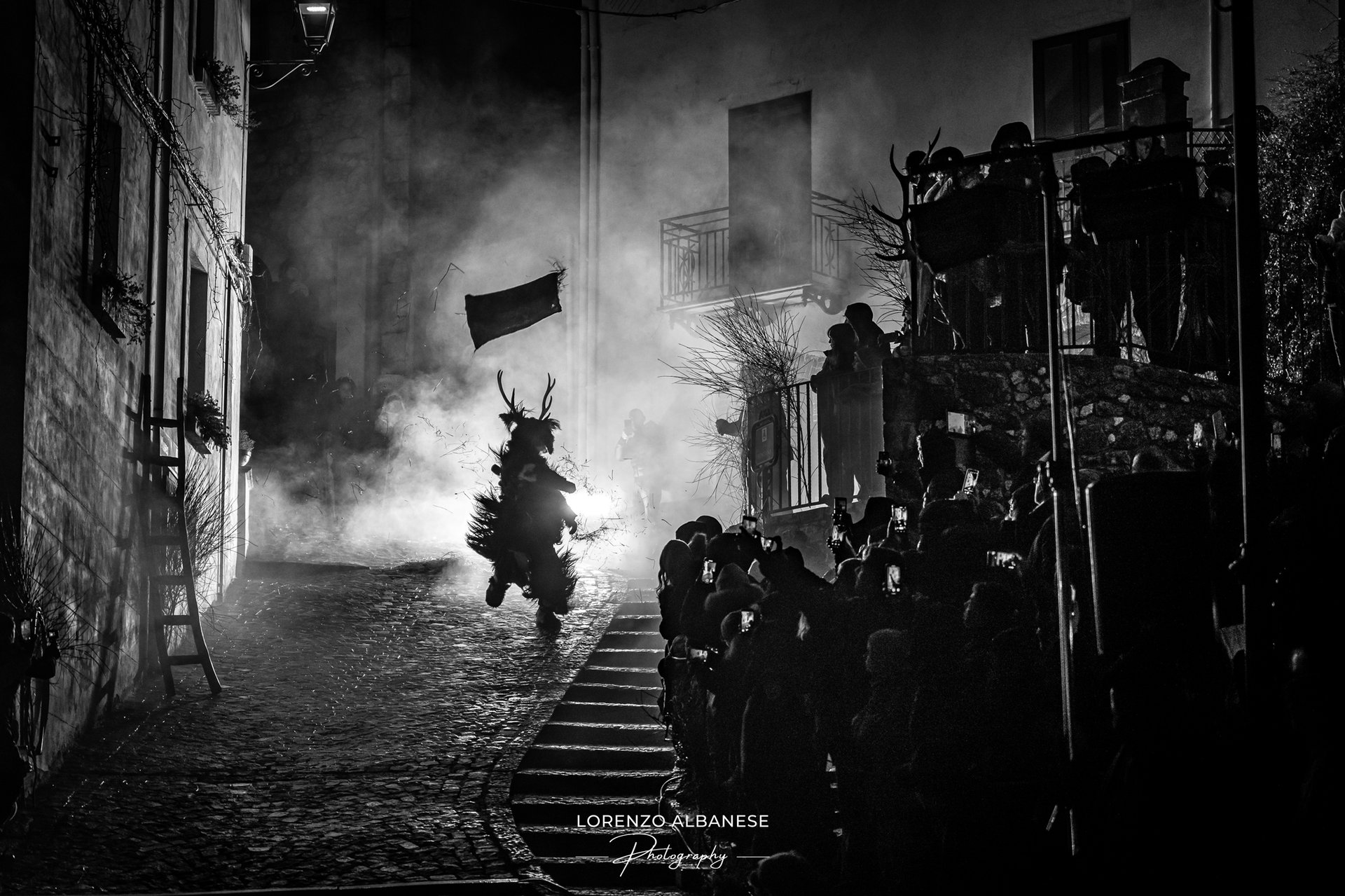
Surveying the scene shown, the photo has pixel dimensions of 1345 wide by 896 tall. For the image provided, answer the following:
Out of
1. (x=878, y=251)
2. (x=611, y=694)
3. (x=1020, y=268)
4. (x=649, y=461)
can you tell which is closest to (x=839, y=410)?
(x=1020, y=268)

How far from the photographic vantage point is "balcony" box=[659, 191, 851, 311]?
61.1ft

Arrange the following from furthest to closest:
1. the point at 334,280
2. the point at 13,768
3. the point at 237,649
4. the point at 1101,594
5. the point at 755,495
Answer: the point at 334,280 → the point at 755,495 → the point at 237,649 → the point at 13,768 → the point at 1101,594

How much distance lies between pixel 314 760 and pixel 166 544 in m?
2.89

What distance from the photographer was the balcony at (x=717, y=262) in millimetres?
18625

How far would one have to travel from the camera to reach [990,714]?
498 centimetres

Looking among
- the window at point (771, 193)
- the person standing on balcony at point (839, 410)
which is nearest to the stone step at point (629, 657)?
the person standing on balcony at point (839, 410)

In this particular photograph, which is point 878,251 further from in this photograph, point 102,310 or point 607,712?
point 102,310

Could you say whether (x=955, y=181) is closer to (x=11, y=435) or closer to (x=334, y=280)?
(x=11, y=435)

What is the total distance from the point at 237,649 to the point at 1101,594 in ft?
30.2

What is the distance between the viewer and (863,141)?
733 inches

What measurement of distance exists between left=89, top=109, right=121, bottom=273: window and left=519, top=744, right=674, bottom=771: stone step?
4.54 m

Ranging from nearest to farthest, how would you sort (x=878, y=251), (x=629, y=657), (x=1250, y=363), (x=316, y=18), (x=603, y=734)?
(x=1250, y=363) < (x=603, y=734) < (x=629, y=657) < (x=316, y=18) < (x=878, y=251)

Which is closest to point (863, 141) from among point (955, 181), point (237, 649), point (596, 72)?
point (596, 72)

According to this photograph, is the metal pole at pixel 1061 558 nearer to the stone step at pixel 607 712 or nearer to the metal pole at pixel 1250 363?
the metal pole at pixel 1250 363
